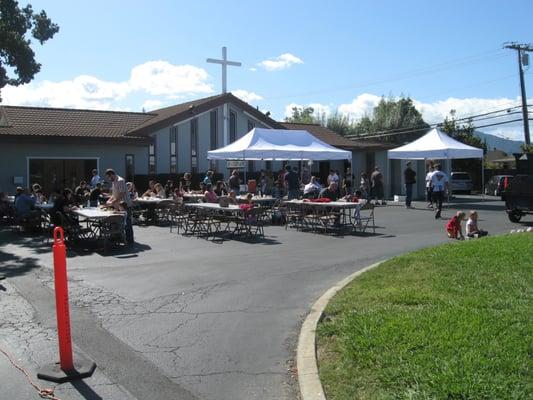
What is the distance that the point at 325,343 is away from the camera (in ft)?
18.3

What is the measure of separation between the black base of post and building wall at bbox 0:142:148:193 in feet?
66.5

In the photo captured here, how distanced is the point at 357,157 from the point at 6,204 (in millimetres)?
21319

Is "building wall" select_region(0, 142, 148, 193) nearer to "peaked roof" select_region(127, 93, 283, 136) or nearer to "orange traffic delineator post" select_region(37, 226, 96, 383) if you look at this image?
"peaked roof" select_region(127, 93, 283, 136)

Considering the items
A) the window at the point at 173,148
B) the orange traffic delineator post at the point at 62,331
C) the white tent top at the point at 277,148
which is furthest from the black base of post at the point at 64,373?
the window at the point at 173,148

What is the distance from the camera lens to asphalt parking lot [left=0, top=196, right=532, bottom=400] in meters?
4.90

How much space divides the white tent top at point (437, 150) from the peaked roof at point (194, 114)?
26.1 ft

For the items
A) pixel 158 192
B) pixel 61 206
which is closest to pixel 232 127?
pixel 158 192

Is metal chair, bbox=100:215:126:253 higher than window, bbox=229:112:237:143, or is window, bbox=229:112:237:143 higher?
window, bbox=229:112:237:143

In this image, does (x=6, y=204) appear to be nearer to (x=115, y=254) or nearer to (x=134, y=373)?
(x=115, y=254)

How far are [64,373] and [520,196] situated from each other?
49.1ft

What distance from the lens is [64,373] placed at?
4.87 meters

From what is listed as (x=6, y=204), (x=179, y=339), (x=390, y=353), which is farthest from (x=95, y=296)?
(x=6, y=204)

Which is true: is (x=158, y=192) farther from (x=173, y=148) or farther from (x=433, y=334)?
(x=433, y=334)

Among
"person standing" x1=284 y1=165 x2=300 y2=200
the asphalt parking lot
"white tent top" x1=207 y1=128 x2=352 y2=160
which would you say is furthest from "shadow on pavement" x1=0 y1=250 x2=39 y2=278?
"person standing" x1=284 y1=165 x2=300 y2=200
